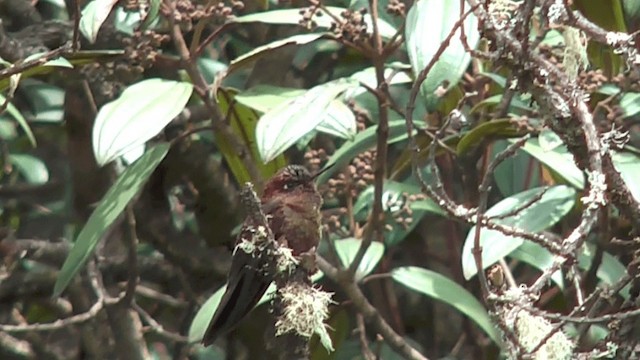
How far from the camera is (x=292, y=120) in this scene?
1.80 metres

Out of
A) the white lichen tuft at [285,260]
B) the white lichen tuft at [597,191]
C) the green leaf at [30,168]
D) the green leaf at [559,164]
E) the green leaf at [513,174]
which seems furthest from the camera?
the green leaf at [30,168]

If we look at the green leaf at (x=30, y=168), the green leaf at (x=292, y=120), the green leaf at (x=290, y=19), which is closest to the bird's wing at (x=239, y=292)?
the green leaf at (x=292, y=120)

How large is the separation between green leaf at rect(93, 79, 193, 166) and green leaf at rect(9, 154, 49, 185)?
80 cm

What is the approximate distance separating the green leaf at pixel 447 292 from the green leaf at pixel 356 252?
53 millimetres

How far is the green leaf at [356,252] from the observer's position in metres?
2.08

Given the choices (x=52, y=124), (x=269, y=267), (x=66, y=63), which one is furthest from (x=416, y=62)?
(x=52, y=124)

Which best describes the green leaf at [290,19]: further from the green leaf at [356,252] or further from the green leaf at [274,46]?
the green leaf at [356,252]

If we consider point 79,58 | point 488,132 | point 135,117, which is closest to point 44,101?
point 79,58

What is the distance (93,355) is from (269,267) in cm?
135

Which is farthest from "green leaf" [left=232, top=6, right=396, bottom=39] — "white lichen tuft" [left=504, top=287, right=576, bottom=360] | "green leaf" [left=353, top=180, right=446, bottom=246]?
"white lichen tuft" [left=504, top=287, right=576, bottom=360]

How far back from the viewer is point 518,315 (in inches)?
52.8

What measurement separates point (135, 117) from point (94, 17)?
0.16m

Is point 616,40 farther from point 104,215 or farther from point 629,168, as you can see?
point 104,215

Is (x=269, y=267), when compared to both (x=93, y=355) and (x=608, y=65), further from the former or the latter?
(x=93, y=355)
